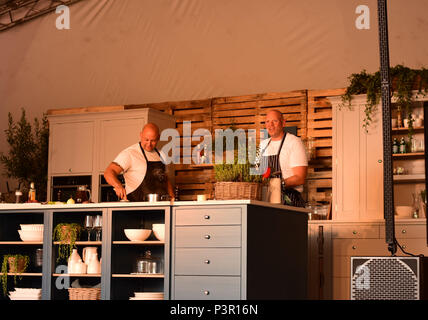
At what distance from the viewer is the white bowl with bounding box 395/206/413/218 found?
6.92 m

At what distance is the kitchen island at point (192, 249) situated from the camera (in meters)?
4.53

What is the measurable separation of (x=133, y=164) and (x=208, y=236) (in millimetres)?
1765

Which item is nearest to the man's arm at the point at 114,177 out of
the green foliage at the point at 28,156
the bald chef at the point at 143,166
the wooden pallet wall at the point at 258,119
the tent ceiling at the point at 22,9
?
the bald chef at the point at 143,166

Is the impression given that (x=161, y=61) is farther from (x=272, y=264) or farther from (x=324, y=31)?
(x=272, y=264)

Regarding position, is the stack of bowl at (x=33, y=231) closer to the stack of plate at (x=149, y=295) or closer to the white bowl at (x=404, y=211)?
the stack of plate at (x=149, y=295)

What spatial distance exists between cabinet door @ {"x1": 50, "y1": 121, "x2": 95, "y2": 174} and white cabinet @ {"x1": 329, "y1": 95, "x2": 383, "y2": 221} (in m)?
2.88

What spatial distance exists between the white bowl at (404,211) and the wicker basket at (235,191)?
2603mm

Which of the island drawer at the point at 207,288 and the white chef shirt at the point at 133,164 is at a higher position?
the white chef shirt at the point at 133,164

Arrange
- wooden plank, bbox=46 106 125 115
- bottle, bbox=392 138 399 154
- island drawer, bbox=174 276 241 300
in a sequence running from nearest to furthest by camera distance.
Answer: island drawer, bbox=174 276 241 300 < bottle, bbox=392 138 399 154 < wooden plank, bbox=46 106 125 115

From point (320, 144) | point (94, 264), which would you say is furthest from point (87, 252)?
point (320, 144)

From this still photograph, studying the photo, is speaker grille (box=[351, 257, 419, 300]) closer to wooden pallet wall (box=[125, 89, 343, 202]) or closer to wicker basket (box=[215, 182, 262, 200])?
wicker basket (box=[215, 182, 262, 200])

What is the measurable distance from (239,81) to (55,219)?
148 inches

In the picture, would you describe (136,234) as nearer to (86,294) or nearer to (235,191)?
(86,294)

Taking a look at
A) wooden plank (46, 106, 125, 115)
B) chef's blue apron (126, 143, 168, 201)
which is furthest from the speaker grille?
wooden plank (46, 106, 125, 115)
